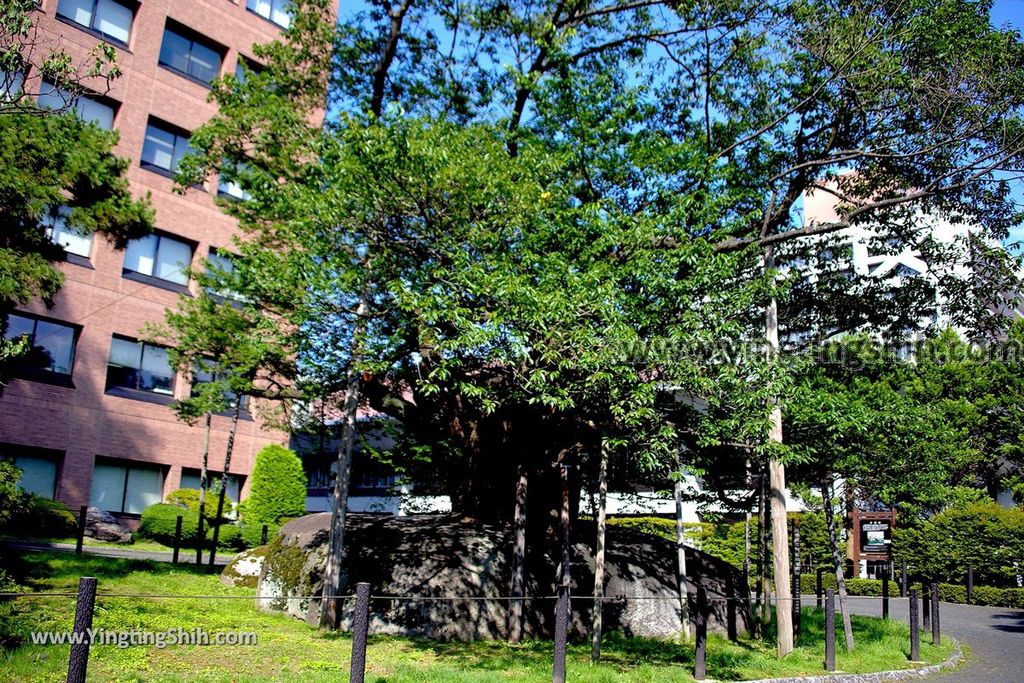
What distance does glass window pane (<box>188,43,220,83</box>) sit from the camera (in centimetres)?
2953

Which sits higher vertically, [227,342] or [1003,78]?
[1003,78]

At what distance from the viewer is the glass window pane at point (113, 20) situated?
1060 inches

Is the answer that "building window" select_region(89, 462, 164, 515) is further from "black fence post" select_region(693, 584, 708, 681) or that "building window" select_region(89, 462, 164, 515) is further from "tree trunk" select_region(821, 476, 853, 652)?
"black fence post" select_region(693, 584, 708, 681)

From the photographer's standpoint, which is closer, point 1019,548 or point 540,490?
point 540,490

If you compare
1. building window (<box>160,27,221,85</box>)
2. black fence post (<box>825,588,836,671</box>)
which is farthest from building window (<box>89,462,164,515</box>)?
black fence post (<box>825,588,836,671</box>)

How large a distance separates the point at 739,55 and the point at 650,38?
194cm

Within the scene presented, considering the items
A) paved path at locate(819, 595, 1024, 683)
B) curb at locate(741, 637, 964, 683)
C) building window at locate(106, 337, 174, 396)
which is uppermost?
building window at locate(106, 337, 174, 396)

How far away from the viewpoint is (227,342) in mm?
14828

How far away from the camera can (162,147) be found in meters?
28.2

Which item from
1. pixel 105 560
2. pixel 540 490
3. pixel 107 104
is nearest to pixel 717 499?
pixel 540 490

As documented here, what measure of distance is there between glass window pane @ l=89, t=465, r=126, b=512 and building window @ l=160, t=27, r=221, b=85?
14437mm

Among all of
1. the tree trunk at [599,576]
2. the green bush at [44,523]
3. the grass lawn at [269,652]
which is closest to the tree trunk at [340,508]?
the grass lawn at [269,652]

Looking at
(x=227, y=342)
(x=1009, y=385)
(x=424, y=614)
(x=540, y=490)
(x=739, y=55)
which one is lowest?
(x=424, y=614)

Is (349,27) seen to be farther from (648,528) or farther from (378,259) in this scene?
(648,528)
